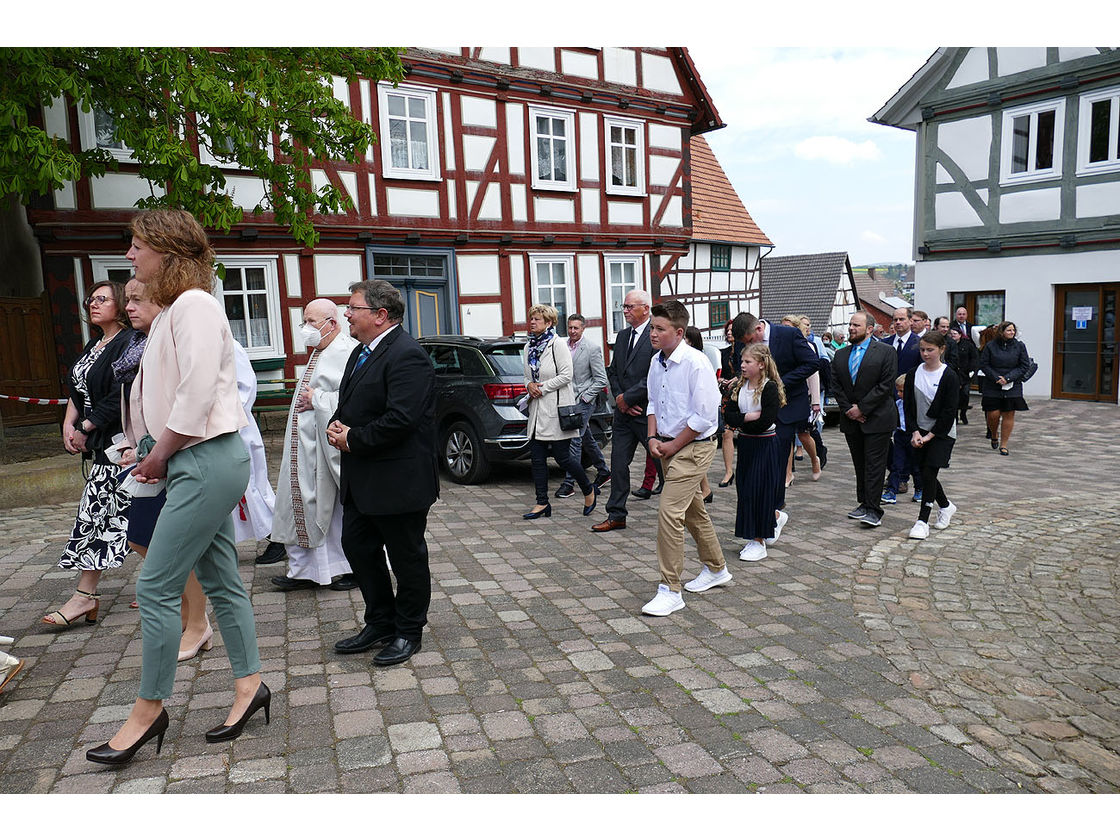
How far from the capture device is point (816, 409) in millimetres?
10211

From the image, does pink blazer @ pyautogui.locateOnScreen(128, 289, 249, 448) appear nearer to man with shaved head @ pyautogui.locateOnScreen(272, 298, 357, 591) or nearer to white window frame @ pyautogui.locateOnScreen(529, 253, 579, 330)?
man with shaved head @ pyautogui.locateOnScreen(272, 298, 357, 591)

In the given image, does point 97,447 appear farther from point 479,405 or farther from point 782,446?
point 479,405

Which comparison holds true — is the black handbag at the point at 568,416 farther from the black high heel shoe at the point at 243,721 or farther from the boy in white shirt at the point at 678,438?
the black high heel shoe at the point at 243,721

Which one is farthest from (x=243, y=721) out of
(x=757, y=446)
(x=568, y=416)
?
(x=568, y=416)

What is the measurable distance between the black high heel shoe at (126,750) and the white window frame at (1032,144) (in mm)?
20264

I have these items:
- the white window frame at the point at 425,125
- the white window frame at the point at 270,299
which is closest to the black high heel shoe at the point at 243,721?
the white window frame at the point at 270,299

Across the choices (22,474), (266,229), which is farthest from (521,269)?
(22,474)

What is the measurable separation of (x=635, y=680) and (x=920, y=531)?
4.01 meters

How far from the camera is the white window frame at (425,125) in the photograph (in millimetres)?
15383

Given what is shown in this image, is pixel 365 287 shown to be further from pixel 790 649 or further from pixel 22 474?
pixel 22 474

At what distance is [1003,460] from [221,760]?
10901 millimetres

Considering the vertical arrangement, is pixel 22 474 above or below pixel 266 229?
below

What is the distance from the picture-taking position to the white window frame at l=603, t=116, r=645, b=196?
1875 cm

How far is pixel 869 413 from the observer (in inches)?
299
